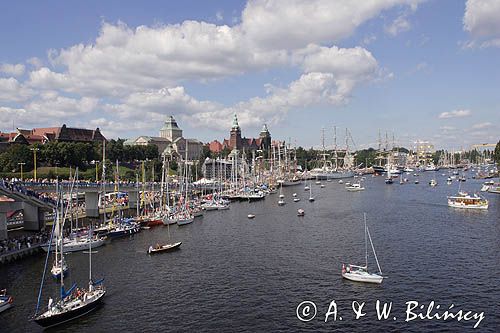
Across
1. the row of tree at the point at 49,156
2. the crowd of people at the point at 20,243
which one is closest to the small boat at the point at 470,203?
the crowd of people at the point at 20,243

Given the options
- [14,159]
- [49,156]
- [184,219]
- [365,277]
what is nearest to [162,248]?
[184,219]

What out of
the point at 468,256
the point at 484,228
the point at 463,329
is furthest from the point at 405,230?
the point at 463,329

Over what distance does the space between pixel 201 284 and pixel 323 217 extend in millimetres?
58235

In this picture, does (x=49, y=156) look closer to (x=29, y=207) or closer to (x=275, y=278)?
(x=29, y=207)

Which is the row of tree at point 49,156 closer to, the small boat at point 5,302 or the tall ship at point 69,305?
the small boat at point 5,302

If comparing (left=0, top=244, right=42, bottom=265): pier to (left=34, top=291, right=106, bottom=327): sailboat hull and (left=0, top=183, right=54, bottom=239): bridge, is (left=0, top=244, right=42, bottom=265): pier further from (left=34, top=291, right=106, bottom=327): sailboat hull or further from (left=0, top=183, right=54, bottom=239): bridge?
(left=34, top=291, right=106, bottom=327): sailboat hull

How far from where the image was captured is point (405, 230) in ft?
270

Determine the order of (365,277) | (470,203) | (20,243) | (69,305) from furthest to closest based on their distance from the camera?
1. (470,203)
2. (20,243)
3. (365,277)
4. (69,305)

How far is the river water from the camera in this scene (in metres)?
40.1

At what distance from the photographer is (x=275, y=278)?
172 ft

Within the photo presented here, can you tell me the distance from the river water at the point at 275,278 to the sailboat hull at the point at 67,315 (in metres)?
0.69

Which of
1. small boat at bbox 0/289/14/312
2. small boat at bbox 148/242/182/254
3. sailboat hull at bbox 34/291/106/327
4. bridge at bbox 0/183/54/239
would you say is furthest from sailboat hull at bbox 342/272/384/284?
bridge at bbox 0/183/54/239

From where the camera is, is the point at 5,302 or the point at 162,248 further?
the point at 162,248

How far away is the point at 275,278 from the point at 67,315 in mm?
23359
